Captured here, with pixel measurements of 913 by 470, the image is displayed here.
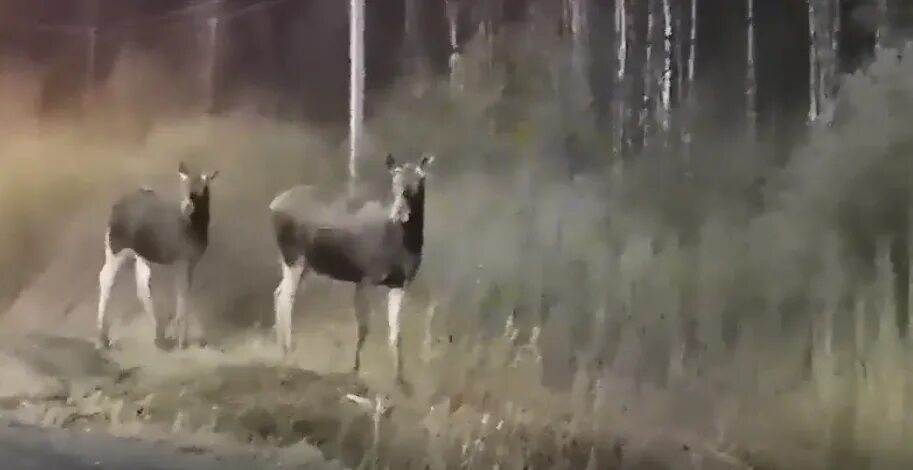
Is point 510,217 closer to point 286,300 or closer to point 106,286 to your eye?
point 286,300

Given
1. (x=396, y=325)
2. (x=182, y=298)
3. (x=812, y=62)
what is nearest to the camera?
(x=812, y=62)

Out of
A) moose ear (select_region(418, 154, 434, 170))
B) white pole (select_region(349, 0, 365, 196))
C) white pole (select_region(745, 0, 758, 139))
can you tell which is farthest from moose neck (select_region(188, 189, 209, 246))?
white pole (select_region(745, 0, 758, 139))

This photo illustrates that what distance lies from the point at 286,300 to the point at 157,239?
26 cm

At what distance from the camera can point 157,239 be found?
1510mm

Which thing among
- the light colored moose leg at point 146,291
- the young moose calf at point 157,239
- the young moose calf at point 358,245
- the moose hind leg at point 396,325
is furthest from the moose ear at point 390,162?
A: the light colored moose leg at point 146,291

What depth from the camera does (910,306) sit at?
1192mm

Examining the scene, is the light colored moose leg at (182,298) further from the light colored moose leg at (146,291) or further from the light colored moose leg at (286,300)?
the light colored moose leg at (286,300)

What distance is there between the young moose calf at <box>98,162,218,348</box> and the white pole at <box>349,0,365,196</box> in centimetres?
24

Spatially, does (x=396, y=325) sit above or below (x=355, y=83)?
below

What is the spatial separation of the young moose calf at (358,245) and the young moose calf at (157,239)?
14cm

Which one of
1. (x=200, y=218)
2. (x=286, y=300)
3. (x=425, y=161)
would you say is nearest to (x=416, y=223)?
(x=425, y=161)

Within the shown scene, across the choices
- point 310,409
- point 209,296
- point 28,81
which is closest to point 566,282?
point 310,409

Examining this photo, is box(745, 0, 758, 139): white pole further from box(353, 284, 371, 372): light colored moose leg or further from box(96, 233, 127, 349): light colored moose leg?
box(96, 233, 127, 349): light colored moose leg

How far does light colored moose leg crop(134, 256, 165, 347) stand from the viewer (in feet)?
4.88
